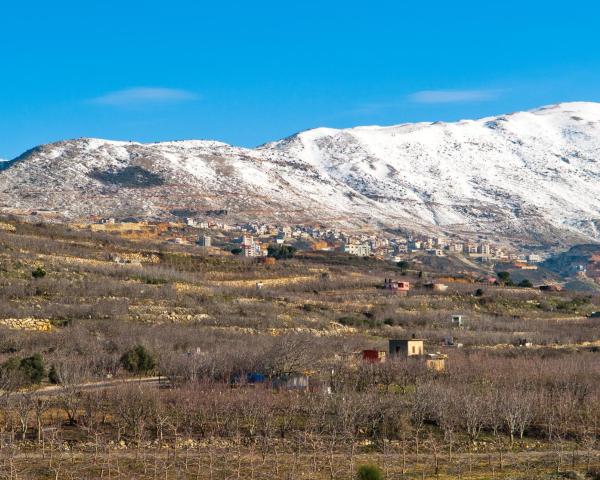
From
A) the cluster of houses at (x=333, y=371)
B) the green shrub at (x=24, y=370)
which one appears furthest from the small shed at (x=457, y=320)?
the green shrub at (x=24, y=370)

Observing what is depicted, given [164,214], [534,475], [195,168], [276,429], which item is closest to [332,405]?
[276,429]

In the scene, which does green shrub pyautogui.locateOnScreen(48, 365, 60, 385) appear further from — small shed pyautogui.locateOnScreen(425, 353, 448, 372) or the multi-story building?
the multi-story building

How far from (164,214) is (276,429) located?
10410 cm

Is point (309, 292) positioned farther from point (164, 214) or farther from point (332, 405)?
point (164, 214)

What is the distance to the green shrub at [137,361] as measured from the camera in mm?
35438

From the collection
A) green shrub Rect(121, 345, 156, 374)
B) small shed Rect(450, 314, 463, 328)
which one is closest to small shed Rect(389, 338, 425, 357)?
green shrub Rect(121, 345, 156, 374)

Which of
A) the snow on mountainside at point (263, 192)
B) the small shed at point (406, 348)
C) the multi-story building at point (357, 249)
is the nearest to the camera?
the small shed at point (406, 348)

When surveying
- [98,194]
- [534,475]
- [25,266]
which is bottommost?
[534,475]

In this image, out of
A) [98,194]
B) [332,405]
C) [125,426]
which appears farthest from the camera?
[98,194]

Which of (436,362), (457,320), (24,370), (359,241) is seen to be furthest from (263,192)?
(24,370)

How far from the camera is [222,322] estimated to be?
4903 centimetres

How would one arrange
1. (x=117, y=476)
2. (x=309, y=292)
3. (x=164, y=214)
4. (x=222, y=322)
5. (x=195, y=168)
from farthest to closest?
1. (x=195, y=168)
2. (x=164, y=214)
3. (x=309, y=292)
4. (x=222, y=322)
5. (x=117, y=476)

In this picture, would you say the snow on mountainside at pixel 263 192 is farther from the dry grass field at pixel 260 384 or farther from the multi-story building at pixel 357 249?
the dry grass field at pixel 260 384

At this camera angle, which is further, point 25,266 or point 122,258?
point 122,258
